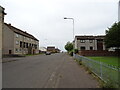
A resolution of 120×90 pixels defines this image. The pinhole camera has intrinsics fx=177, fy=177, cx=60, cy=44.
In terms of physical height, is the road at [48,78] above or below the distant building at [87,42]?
below

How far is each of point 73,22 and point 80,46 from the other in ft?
98.7

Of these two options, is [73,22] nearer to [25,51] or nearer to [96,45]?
[96,45]

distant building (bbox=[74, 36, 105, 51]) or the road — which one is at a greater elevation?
distant building (bbox=[74, 36, 105, 51])

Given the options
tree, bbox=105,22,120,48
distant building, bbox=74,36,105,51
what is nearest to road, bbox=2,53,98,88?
tree, bbox=105,22,120,48

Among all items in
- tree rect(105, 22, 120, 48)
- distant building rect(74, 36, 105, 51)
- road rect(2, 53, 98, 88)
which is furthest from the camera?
distant building rect(74, 36, 105, 51)

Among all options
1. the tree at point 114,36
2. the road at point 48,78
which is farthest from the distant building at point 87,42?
the road at point 48,78

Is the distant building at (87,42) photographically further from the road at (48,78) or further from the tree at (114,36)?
the road at (48,78)

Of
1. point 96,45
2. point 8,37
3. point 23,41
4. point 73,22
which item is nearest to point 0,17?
point 73,22

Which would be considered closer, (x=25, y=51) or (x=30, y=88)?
(x=30, y=88)

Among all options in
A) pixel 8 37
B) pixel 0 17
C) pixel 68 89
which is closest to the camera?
pixel 68 89

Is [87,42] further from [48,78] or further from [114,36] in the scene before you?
[48,78]

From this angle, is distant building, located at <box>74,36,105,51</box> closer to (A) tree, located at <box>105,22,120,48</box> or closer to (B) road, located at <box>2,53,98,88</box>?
(A) tree, located at <box>105,22,120,48</box>

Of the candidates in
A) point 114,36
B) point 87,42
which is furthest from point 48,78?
point 87,42

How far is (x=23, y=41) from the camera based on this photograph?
66188 millimetres
